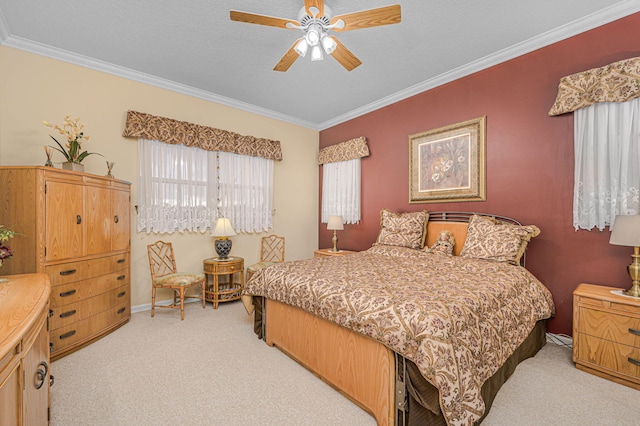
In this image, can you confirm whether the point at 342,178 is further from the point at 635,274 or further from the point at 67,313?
the point at 67,313

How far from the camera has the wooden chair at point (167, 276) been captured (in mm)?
3332

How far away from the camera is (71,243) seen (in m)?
2.55

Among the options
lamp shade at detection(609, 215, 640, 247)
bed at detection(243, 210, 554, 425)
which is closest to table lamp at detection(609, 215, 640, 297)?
lamp shade at detection(609, 215, 640, 247)

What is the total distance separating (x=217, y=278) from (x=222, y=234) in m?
0.62

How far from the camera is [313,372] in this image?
2225 mm

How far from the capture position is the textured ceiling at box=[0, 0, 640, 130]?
2402 mm

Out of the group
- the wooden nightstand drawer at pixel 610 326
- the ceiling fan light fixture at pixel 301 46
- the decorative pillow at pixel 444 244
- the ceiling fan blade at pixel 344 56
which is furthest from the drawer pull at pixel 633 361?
the ceiling fan light fixture at pixel 301 46

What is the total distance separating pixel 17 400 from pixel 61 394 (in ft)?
4.27

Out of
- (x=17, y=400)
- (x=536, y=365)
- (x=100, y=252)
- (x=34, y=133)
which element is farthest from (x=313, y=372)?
(x=34, y=133)

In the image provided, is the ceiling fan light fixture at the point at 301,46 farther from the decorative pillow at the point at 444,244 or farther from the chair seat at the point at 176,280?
the chair seat at the point at 176,280

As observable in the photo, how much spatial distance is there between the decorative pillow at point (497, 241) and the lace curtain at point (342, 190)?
6.80ft

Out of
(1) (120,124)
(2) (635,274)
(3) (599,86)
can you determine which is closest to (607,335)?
(2) (635,274)

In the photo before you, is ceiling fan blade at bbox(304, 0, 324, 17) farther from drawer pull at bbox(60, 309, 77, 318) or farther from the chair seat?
drawer pull at bbox(60, 309, 77, 318)

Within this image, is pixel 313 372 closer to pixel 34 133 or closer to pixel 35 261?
pixel 35 261
